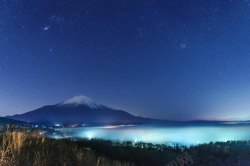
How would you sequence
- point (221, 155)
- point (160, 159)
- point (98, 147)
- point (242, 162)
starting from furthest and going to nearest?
point (98, 147) < point (160, 159) < point (221, 155) < point (242, 162)

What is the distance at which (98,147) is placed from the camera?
25625mm

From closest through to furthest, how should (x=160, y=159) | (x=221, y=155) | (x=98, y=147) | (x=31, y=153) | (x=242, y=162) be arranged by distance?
(x=31, y=153) < (x=242, y=162) < (x=221, y=155) < (x=160, y=159) < (x=98, y=147)

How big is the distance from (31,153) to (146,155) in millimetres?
10015

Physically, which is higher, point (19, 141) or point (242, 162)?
point (19, 141)

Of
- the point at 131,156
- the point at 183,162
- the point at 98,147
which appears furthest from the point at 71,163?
the point at 98,147

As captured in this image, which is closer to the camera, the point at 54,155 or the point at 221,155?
the point at 54,155

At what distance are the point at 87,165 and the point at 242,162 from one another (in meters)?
6.23

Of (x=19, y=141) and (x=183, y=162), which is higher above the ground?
(x=19, y=141)

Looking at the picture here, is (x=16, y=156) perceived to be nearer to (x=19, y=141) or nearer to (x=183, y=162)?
(x=19, y=141)

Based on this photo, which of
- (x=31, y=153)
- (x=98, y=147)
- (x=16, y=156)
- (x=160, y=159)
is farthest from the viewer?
(x=98, y=147)

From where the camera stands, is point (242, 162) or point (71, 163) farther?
point (242, 162)

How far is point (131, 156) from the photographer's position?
832 inches

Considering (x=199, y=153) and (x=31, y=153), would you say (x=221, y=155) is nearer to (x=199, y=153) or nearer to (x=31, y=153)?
(x=199, y=153)

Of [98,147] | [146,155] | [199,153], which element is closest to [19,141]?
[199,153]
